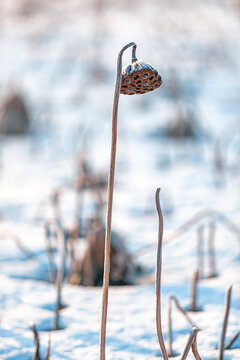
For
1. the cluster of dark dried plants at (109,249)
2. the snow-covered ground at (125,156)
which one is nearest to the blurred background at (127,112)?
the snow-covered ground at (125,156)

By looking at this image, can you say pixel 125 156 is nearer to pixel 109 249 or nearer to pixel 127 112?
pixel 127 112

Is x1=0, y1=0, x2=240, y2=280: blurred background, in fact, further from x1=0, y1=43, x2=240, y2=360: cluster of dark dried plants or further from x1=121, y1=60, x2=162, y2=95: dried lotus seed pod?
x1=121, y1=60, x2=162, y2=95: dried lotus seed pod

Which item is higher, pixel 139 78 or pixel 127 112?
pixel 127 112

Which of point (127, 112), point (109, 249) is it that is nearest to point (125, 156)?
point (127, 112)

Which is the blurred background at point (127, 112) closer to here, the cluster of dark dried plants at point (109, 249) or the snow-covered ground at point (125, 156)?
the snow-covered ground at point (125, 156)

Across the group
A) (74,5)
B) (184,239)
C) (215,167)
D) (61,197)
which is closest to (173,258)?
(184,239)
